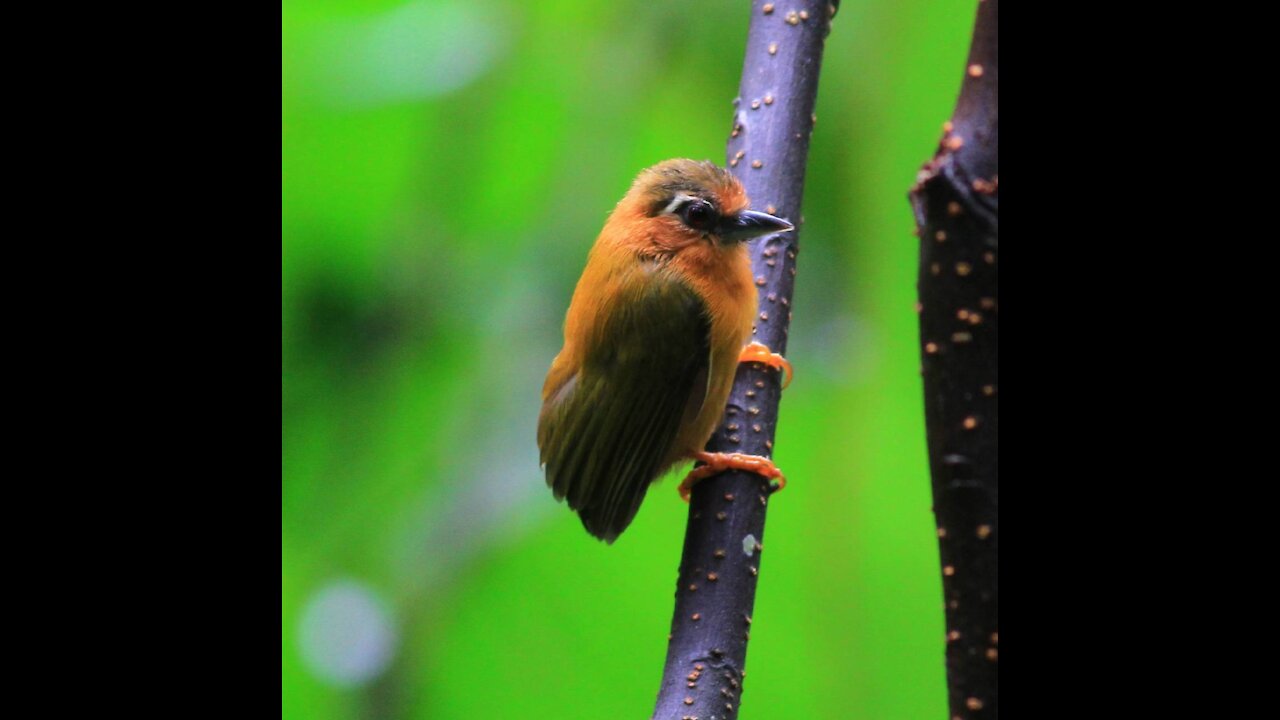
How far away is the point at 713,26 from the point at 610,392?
2.64 ft

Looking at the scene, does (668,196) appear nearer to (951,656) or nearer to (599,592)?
(599,592)

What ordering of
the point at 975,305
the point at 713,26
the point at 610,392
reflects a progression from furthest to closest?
1. the point at 713,26
2. the point at 610,392
3. the point at 975,305

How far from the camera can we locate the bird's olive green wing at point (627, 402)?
1.74 metres

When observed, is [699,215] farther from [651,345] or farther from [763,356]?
[763,356]

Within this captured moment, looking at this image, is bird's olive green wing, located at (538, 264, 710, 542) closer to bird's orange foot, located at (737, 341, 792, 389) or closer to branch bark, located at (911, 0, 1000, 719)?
bird's orange foot, located at (737, 341, 792, 389)

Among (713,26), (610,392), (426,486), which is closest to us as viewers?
(610,392)

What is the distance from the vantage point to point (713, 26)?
211 cm

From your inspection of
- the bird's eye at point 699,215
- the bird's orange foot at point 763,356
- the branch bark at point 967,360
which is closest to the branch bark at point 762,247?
the bird's orange foot at point 763,356

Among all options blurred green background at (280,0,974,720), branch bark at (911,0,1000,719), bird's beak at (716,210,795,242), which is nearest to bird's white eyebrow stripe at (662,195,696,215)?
bird's beak at (716,210,795,242)

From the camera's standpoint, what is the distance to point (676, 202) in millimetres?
1875

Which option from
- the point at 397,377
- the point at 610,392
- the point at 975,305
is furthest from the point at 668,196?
the point at 975,305

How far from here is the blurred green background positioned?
1985mm

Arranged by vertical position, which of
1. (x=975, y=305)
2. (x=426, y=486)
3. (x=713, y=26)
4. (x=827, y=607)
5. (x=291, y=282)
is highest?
(x=713, y=26)

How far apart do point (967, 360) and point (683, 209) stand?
890 mm
